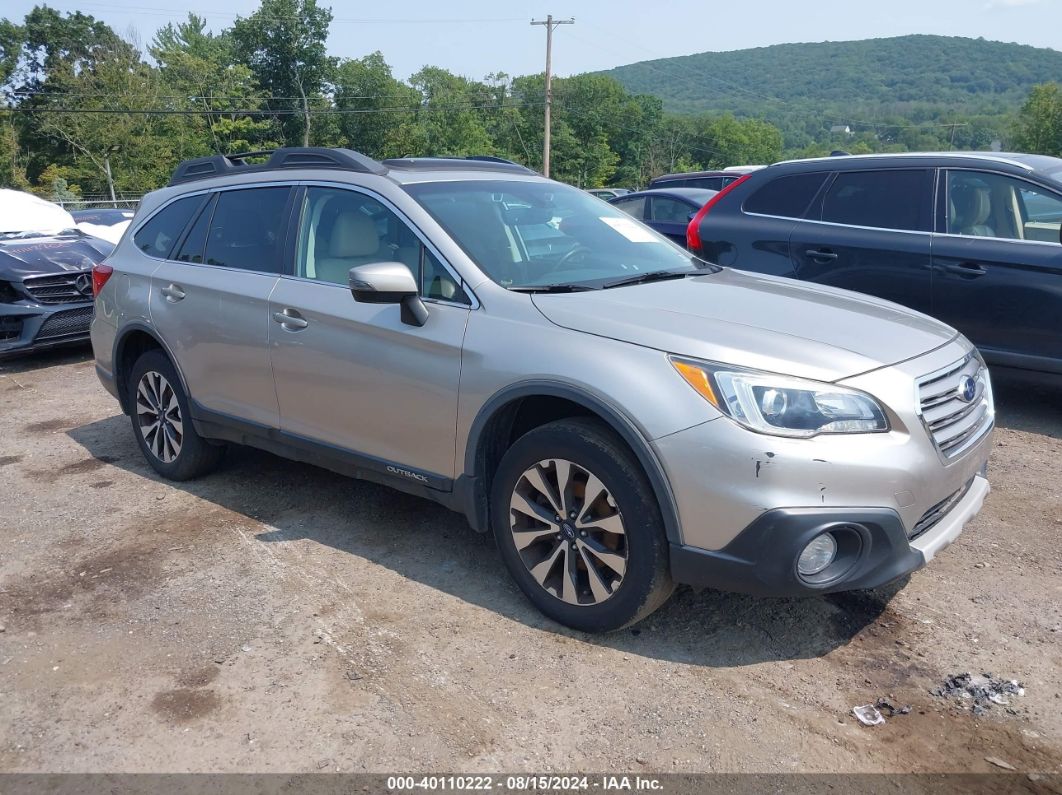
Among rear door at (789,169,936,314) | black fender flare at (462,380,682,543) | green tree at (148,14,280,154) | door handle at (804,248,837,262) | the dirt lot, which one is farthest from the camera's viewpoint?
green tree at (148,14,280,154)

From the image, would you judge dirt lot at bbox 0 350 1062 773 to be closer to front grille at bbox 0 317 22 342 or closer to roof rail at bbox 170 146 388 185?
roof rail at bbox 170 146 388 185

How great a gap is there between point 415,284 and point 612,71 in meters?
202

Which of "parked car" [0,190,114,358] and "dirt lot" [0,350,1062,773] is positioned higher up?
"parked car" [0,190,114,358]

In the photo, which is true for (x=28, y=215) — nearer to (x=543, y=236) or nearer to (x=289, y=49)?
A: (x=543, y=236)

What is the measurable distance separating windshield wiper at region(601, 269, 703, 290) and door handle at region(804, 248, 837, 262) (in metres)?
2.50

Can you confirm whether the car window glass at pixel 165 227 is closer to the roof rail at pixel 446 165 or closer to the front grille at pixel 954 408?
the roof rail at pixel 446 165

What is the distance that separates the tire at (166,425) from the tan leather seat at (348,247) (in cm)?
135

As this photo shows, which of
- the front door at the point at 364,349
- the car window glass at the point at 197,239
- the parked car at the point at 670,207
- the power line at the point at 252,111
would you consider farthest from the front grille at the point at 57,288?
the power line at the point at 252,111

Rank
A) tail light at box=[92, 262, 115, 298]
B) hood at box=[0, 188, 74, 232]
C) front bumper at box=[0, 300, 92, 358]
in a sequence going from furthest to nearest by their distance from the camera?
1. hood at box=[0, 188, 74, 232]
2. front bumper at box=[0, 300, 92, 358]
3. tail light at box=[92, 262, 115, 298]

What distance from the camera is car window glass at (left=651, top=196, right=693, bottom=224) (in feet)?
36.7

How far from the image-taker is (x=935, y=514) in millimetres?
3238

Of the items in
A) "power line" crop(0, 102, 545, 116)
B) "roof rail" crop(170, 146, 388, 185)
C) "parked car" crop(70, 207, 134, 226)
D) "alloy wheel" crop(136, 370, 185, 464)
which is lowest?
"alloy wheel" crop(136, 370, 185, 464)

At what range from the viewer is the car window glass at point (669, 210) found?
1120 centimetres

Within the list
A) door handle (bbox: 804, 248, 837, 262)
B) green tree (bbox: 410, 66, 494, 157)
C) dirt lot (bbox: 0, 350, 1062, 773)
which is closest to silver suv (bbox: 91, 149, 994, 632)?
dirt lot (bbox: 0, 350, 1062, 773)
